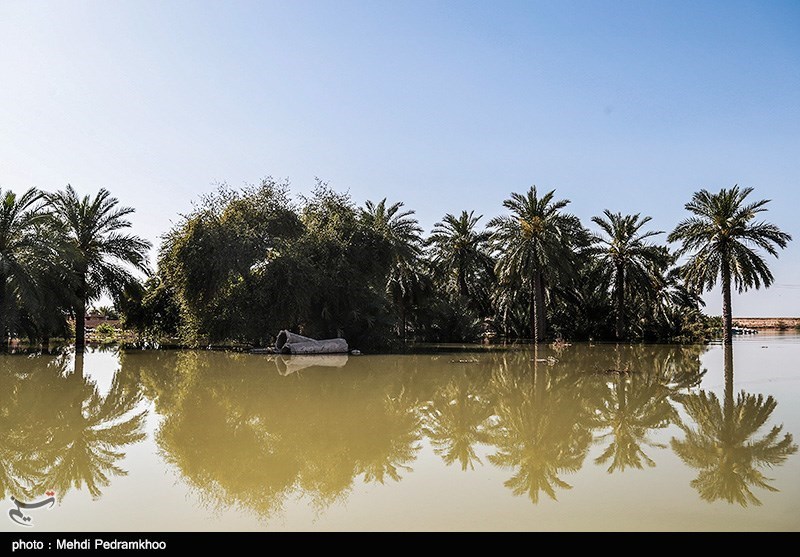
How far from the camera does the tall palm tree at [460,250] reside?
41125 millimetres

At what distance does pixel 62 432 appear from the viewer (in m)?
9.02

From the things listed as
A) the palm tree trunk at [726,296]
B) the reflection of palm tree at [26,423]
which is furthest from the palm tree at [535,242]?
the reflection of palm tree at [26,423]

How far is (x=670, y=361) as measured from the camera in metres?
23.0

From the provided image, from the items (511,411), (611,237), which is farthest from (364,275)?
(511,411)

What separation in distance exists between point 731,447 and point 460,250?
33.8 m

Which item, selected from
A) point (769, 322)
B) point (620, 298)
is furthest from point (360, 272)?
point (769, 322)

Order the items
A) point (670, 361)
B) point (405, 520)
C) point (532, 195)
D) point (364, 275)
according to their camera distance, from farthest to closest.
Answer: point (532, 195) < point (364, 275) < point (670, 361) < point (405, 520)

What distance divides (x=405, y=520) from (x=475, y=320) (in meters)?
36.2

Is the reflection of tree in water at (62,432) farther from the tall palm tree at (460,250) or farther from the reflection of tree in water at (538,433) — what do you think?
the tall palm tree at (460,250)

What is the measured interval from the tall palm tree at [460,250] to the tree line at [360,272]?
0.31 feet

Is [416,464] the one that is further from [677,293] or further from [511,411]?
[677,293]

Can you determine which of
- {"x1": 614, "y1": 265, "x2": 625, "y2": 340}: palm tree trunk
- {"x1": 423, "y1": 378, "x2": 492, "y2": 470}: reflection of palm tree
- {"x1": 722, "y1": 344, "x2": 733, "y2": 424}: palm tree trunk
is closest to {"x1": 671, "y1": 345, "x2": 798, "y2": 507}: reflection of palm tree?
{"x1": 722, "y1": 344, "x2": 733, "y2": 424}: palm tree trunk

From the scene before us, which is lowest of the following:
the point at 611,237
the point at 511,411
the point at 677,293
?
the point at 511,411
